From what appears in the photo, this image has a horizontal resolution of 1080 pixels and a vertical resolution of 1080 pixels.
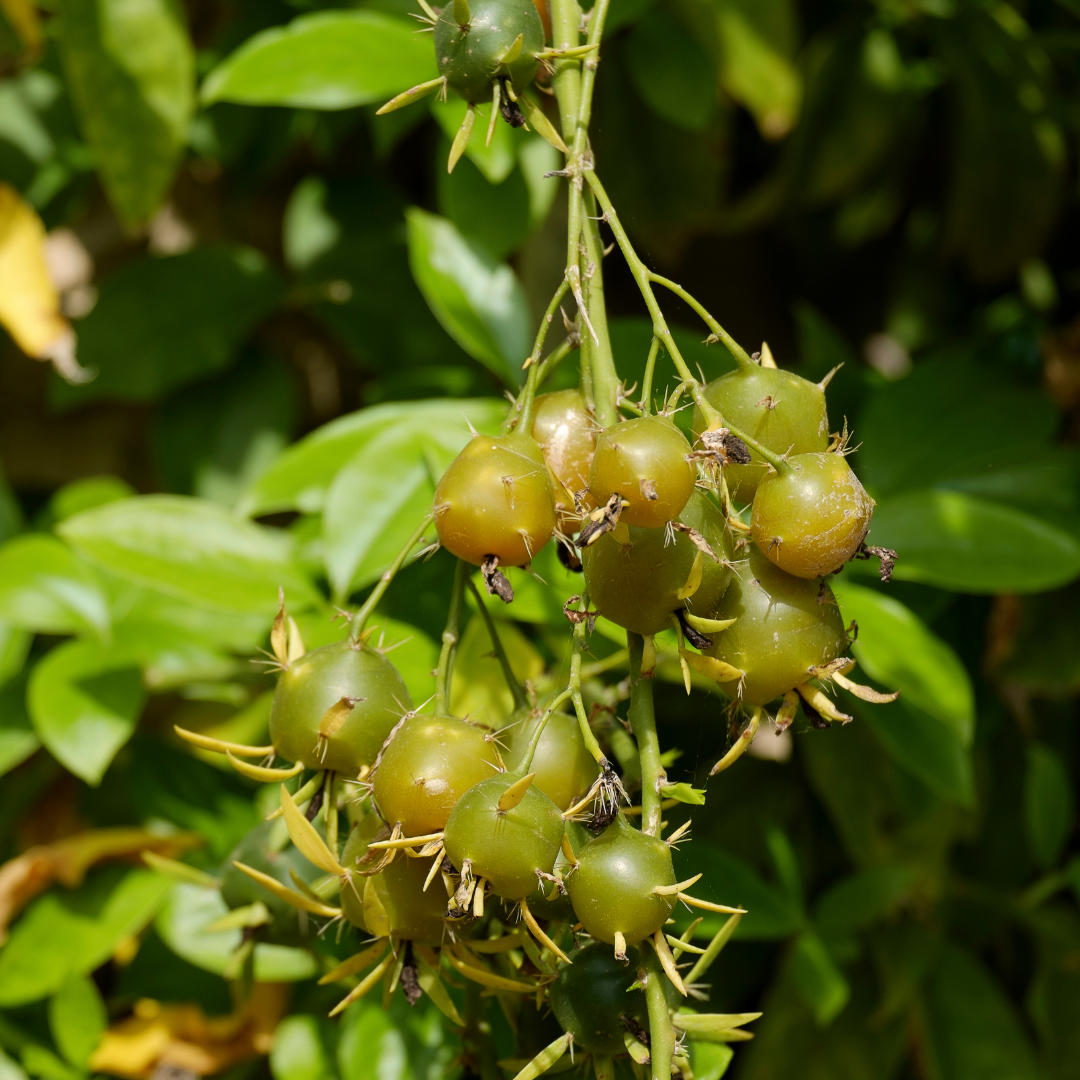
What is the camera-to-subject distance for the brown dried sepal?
0.38 meters

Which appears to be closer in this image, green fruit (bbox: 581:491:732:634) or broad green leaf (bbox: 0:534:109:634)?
green fruit (bbox: 581:491:732:634)

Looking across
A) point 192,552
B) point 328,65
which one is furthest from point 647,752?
point 328,65

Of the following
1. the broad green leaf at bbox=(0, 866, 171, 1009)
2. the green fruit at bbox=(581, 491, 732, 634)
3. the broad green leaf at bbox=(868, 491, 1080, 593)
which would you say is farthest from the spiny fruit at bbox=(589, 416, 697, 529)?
the broad green leaf at bbox=(0, 866, 171, 1009)

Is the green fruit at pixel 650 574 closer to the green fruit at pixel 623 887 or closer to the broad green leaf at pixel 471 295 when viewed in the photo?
the green fruit at pixel 623 887

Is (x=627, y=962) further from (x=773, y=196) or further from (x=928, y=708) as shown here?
(x=773, y=196)

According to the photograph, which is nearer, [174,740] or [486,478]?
[486,478]

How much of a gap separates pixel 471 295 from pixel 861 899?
571 mm

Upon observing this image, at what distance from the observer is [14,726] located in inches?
34.0

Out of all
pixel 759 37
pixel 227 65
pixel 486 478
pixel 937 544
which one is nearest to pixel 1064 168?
pixel 759 37

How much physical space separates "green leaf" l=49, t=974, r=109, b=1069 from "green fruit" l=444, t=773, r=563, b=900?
0.60 metres

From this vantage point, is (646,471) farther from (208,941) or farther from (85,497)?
(85,497)

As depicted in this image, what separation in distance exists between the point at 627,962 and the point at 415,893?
0.08 metres

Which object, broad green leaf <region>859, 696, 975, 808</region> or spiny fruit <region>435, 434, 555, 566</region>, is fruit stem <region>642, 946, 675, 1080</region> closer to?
spiny fruit <region>435, 434, 555, 566</region>

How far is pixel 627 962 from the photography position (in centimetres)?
39
